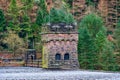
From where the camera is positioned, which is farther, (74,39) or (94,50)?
(94,50)

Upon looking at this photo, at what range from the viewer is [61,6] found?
61938 mm

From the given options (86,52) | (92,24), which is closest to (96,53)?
(86,52)

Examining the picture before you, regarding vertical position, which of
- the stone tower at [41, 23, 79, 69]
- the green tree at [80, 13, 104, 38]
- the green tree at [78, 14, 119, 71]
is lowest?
the green tree at [78, 14, 119, 71]

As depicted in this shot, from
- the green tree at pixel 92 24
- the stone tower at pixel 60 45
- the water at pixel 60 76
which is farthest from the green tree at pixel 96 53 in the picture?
the water at pixel 60 76

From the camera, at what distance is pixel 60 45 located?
24.5 m

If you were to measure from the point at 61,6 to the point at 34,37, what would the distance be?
30.7 feet

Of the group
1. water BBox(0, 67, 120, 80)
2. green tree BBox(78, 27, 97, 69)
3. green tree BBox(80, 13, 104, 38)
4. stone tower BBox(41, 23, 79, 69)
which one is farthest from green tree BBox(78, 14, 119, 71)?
water BBox(0, 67, 120, 80)

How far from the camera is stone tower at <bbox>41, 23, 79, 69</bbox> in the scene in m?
24.1

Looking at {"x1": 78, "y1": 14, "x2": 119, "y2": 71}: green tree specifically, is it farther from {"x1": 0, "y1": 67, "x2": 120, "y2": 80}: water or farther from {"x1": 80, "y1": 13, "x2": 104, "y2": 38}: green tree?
{"x1": 0, "y1": 67, "x2": 120, "y2": 80}: water

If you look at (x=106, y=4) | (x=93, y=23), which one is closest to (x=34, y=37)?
(x=93, y=23)

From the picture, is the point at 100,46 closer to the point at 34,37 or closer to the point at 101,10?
the point at 34,37

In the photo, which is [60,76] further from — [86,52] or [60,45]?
[86,52]

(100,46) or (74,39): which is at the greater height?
(74,39)

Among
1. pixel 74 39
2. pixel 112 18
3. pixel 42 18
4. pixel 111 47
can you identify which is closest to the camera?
pixel 74 39
